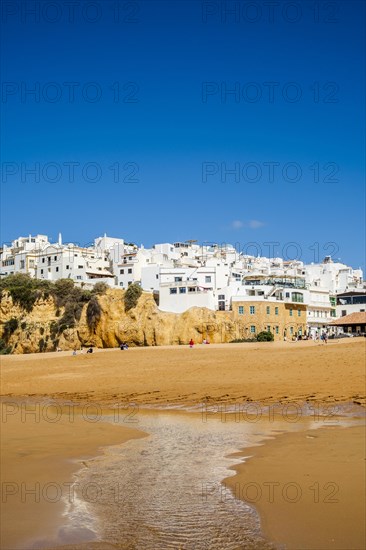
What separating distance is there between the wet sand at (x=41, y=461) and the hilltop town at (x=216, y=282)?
134 ft

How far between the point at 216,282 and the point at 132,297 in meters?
9.82

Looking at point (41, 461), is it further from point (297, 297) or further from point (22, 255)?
Result: point (22, 255)

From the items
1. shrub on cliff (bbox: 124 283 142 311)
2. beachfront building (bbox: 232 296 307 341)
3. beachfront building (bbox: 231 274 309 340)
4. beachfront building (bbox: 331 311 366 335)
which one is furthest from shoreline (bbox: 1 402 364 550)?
shrub on cliff (bbox: 124 283 142 311)

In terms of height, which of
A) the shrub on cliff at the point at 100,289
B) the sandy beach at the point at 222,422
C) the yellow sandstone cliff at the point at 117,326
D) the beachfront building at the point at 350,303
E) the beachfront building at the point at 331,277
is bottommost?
the sandy beach at the point at 222,422

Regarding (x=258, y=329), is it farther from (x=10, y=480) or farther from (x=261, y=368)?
(x=10, y=480)

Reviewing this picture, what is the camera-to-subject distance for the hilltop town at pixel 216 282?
58094mm

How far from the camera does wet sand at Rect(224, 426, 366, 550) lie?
5.67m

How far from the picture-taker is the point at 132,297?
59.0 m

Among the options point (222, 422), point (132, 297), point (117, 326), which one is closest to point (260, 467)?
point (222, 422)

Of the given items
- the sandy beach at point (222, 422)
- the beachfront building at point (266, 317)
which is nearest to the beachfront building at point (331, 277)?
the beachfront building at point (266, 317)

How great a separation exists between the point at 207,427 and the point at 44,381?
56.0ft

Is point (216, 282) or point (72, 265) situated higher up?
point (72, 265)

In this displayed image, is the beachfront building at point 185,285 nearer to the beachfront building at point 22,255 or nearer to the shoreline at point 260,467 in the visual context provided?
the beachfront building at point 22,255

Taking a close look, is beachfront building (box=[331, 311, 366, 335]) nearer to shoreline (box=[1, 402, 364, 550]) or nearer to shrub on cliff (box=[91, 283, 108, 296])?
shrub on cliff (box=[91, 283, 108, 296])
